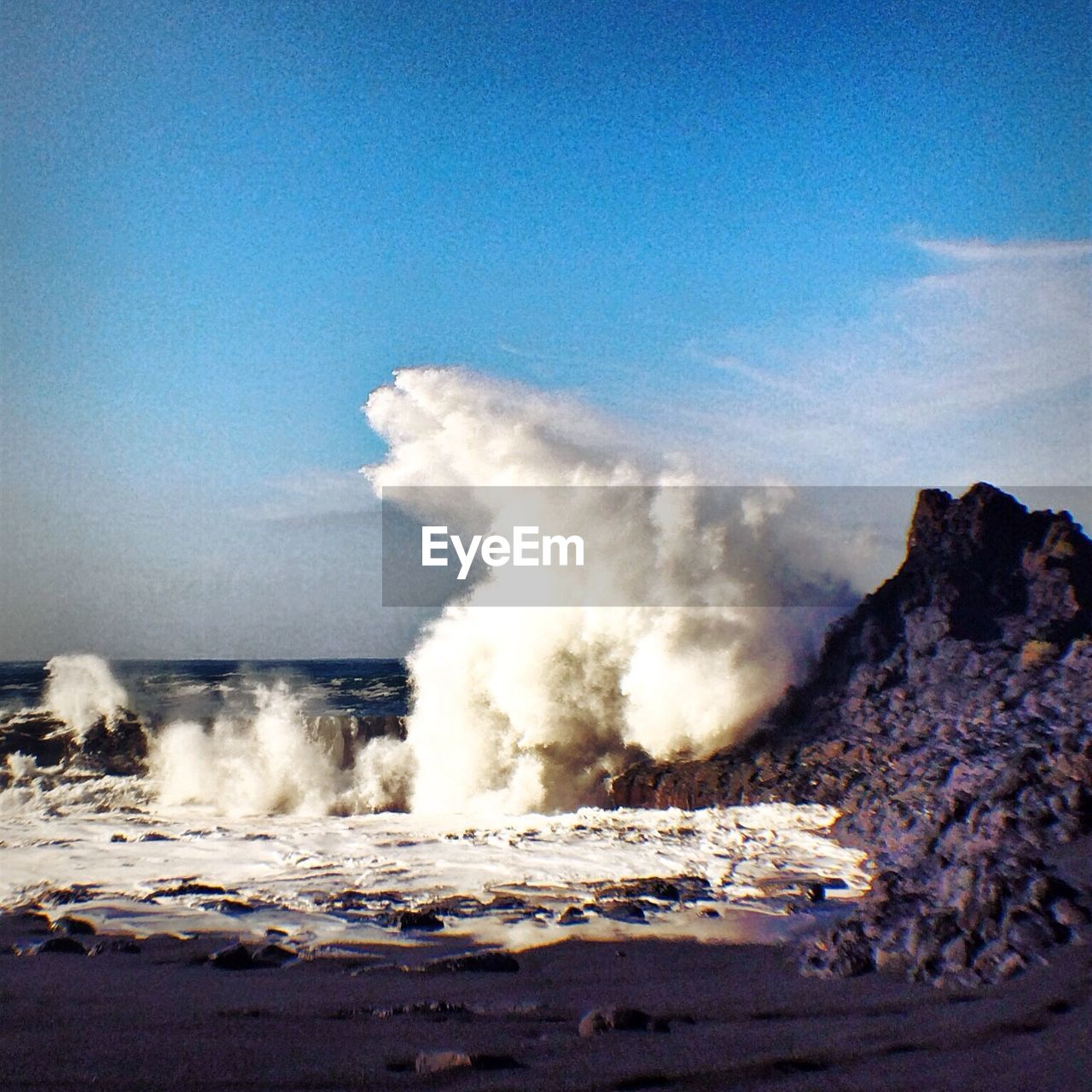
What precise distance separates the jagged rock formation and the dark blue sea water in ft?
42.9


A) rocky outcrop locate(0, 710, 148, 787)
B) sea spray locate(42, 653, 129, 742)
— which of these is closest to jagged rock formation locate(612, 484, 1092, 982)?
rocky outcrop locate(0, 710, 148, 787)

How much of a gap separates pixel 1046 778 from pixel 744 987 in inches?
148

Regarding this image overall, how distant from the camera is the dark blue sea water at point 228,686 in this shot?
29259mm

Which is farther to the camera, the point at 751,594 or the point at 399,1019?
the point at 751,594

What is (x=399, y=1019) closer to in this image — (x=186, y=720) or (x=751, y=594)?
(x=751, y=594)

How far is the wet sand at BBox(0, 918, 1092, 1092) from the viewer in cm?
385

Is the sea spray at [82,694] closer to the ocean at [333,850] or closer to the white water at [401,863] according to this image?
the ocean at [333,850]

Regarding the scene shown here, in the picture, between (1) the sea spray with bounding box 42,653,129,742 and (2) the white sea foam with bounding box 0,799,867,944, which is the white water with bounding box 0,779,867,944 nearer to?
(2) the white sea foam with bounding box 0,799,867,944

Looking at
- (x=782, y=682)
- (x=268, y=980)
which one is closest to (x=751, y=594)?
(x=782, y=682)

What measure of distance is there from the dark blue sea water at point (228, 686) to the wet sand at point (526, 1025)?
580 inches

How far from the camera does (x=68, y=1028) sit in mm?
4234

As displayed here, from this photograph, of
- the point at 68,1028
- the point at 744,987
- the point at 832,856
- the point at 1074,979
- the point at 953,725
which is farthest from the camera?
the point at 953,725

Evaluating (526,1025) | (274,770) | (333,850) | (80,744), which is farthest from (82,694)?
(526,1025)

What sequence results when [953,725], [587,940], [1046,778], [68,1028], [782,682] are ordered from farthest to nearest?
[782,682], [953,725], [1046,778], [587,940], [68,1028]
